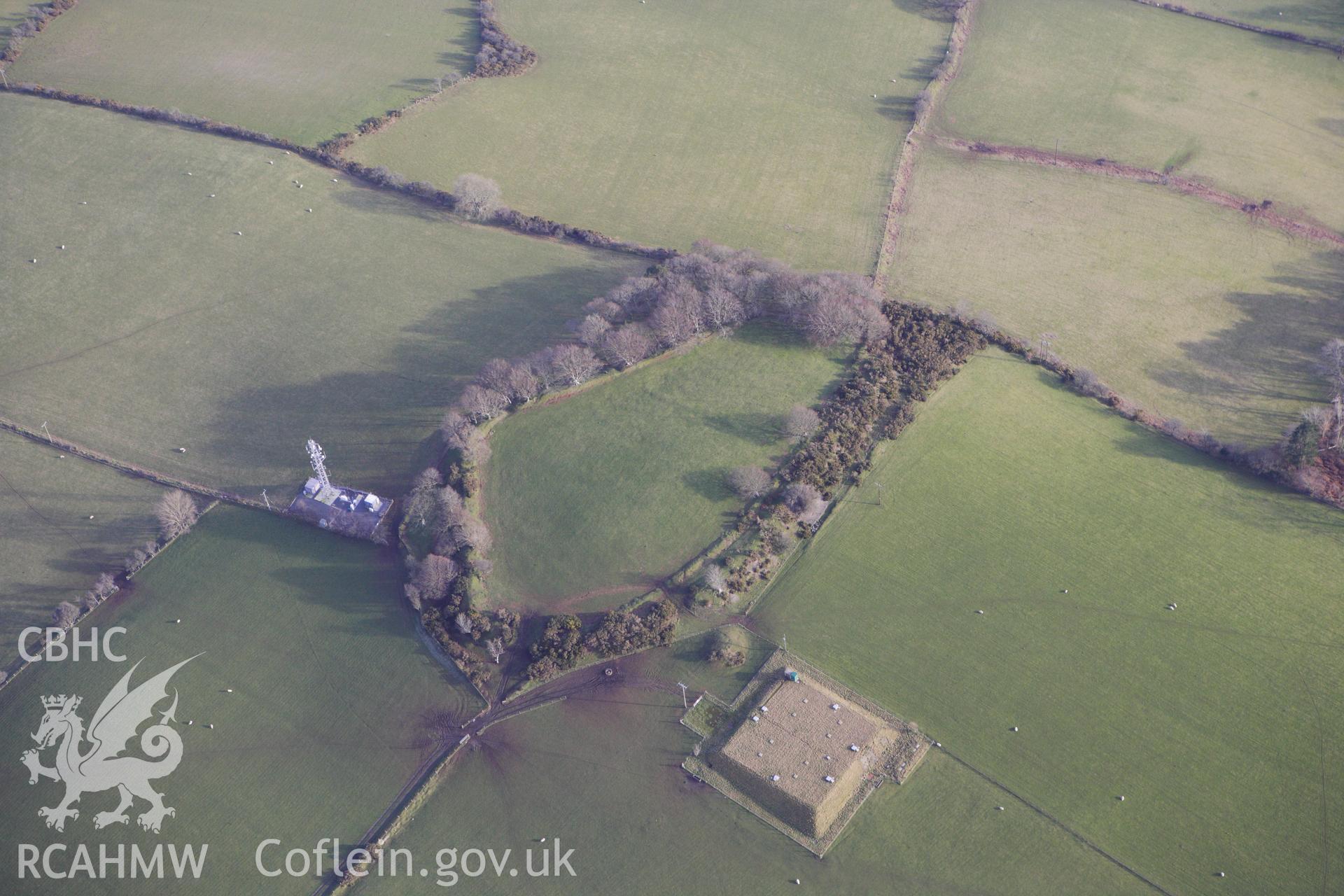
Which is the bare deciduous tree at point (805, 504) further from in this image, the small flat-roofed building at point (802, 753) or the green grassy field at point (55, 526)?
the green grassy field at point (55, 526)

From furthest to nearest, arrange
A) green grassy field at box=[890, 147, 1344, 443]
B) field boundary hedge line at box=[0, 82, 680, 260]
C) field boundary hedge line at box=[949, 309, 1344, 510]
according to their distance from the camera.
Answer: field boundary hedge line at box=[0, 82, 680, 260] → green grassy field at box=[890, 147, 1344, 443] → field boundary hedge line at box=[949, 309, 1344, 510]

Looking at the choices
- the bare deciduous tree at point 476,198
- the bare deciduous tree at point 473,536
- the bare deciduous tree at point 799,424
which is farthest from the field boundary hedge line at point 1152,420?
the bare deciduous tree at point 473,536

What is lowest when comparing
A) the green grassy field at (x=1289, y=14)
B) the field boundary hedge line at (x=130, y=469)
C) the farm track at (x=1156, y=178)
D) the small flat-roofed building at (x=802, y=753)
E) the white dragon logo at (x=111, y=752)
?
the white dragon logo at (x=111, y=752)

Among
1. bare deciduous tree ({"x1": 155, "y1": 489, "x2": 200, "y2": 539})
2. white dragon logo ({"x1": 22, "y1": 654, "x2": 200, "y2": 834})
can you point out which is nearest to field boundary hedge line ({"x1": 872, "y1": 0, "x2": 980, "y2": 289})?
bare deciduous tree ({"x1": 155, "y1": 489, "x2": 200, "y2": 539})

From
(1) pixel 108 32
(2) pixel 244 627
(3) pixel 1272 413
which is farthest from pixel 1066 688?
(1) pixel 108 32

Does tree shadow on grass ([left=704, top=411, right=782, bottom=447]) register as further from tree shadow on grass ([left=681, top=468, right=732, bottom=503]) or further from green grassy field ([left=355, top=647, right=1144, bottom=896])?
green grassy field ([left=355, top=647, right=1144, bottom=896])

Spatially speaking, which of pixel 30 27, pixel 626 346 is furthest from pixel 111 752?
pixel 30 27
